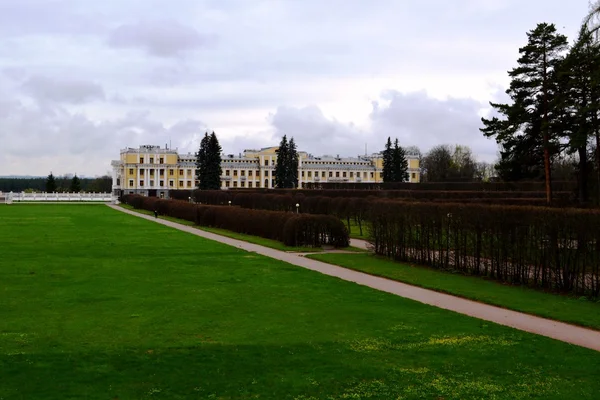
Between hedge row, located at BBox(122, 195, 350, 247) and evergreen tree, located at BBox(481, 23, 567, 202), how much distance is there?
12.8 meters

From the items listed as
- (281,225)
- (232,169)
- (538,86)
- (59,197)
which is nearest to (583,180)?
(538,86)

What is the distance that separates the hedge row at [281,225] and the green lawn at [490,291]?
5292 millimetres

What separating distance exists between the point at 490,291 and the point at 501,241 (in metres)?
2.28

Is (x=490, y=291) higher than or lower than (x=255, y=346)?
lower

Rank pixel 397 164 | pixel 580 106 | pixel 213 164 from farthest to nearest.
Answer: pixel 397 164
pixel 213 164
pixel 580 106

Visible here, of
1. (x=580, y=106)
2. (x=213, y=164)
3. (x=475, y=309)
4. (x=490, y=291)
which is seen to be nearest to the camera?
(x=475, y=309)

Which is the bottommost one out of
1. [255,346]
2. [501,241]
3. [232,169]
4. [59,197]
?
[255,346]

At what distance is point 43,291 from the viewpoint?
1314 cm

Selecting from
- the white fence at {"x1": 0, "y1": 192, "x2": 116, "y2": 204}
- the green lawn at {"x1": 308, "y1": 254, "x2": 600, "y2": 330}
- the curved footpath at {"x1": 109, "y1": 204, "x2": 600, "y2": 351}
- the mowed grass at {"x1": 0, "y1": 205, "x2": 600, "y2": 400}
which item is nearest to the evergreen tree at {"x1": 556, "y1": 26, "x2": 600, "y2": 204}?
the green lawn at {"x1": 308, "y1": 254, "x2": 600, "y2": 330}

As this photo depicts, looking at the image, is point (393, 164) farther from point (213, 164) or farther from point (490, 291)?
point (490, 291)

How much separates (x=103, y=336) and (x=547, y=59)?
96.6 feet

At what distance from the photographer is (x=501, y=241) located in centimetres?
1595

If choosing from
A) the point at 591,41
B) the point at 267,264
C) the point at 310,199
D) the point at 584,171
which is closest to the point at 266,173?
the point at 310,199

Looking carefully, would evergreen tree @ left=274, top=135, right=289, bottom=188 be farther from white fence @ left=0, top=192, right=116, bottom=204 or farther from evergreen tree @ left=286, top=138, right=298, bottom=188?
white fence @ left=0, top=192, right=116, bottom=204
